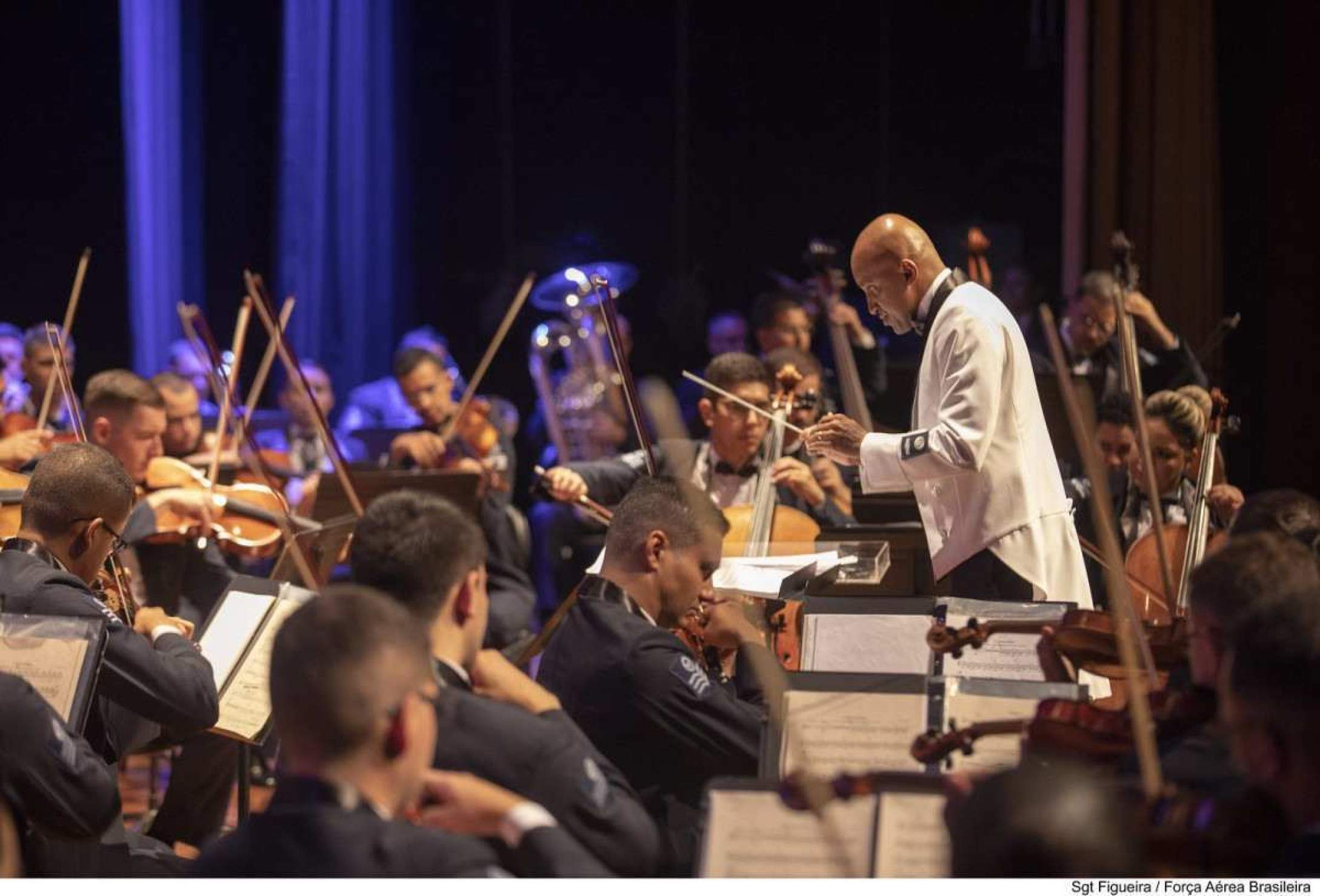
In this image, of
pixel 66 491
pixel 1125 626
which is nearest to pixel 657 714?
pixel 1125 626

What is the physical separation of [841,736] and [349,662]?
33.8 inches

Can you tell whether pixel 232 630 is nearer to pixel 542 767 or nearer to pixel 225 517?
pixel 542 767

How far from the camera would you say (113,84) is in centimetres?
907

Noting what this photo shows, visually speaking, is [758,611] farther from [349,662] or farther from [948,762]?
[349,662]

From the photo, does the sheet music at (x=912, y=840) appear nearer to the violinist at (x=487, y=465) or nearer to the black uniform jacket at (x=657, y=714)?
the black uniform jacket at (x=657, y=714)

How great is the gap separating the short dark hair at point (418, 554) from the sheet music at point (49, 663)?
0.66 metres

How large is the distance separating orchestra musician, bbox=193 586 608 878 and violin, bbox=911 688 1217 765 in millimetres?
544

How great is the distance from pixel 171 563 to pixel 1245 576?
3.69m

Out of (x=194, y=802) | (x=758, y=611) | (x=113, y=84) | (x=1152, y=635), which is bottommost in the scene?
(x=194, y=802)

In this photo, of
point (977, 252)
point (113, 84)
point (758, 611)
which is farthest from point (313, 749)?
point (113, 84)

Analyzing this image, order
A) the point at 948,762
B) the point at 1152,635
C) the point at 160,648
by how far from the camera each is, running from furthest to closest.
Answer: the point at 160,648
the point at 1152,635
the point at 948,762

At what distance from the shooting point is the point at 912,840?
5.92 feet

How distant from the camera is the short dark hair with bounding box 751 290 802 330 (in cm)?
614

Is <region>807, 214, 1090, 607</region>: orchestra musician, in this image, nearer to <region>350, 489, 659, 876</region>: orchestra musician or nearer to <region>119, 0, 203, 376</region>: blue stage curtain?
<region>350, 489, 659, 876</region>: orchestra musician
